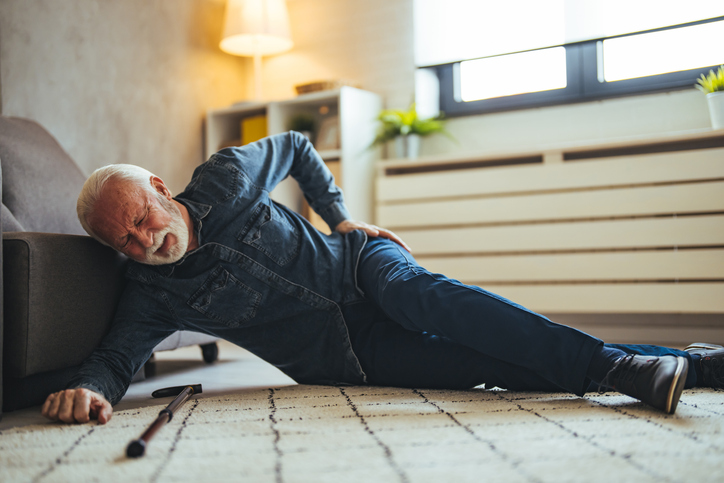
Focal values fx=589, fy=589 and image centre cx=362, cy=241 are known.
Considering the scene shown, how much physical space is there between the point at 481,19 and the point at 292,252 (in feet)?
6.63

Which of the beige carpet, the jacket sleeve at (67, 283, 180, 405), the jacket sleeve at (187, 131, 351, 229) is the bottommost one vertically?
the beige carpet

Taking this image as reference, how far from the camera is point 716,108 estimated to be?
224 cm

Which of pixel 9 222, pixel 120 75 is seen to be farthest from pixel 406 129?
pixel 9 222

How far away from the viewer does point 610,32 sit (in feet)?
8.45

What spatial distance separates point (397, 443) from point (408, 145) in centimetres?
210

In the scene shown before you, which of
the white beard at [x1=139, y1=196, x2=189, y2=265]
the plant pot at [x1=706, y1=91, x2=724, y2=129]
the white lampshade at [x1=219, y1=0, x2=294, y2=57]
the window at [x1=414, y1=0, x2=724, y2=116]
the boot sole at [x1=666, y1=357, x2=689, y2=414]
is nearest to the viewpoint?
the boot sole at [x1=666, y1=357, x2=689, y2=414]

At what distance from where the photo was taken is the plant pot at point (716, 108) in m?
2.22

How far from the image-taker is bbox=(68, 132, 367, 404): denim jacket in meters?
1.30

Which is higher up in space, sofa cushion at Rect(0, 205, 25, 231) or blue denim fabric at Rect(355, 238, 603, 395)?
sofa cushion at Rect(0, 205, 25, 231)

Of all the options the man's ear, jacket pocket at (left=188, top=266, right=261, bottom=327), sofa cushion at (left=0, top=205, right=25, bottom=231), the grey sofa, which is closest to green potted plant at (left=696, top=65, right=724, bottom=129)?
jacket pocket at (left=188, top=266, right=261, bottom=327)

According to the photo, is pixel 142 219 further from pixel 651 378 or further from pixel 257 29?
pixel 257 29

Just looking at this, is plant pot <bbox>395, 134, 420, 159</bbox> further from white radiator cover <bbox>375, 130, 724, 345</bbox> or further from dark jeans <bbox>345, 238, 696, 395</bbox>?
dark jeans <bbox>345, 238, 696, 395</bbox>

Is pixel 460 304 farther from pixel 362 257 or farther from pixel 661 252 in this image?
pixel 661 252

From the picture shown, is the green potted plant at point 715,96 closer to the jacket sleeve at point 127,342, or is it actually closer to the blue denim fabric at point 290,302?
the blue denim fabric at point 290,302
